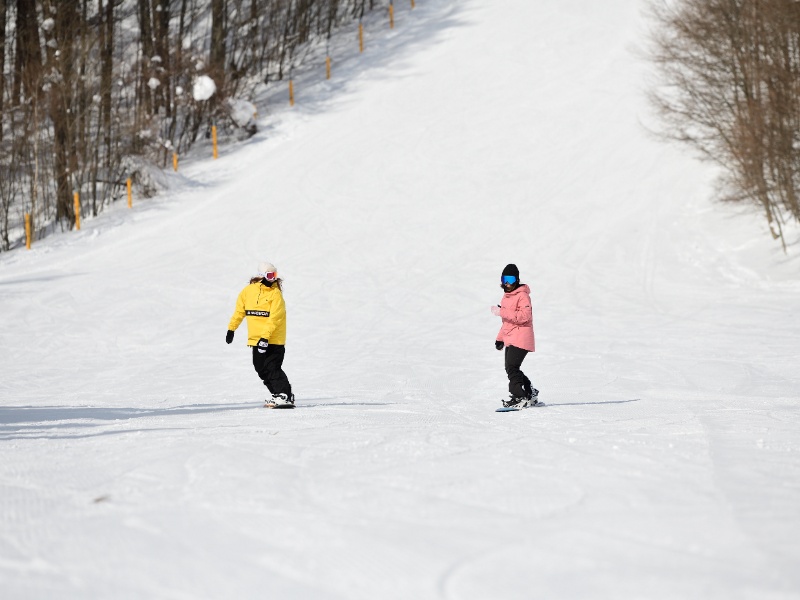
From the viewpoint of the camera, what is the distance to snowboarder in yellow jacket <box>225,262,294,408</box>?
887 cm

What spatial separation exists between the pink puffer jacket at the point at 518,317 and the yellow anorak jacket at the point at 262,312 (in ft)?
7.06

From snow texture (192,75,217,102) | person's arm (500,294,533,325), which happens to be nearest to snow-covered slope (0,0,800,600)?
person's arm (500,294,533,325)

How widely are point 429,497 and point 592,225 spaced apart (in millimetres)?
19532

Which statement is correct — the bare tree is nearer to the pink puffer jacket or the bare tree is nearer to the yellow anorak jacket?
the pink puffer jacket

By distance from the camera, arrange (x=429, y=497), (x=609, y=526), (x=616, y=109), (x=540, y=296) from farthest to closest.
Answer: (x=616, y=109) → (x=540, y=296) → (x=429, y=497) → (x=609, y=526)

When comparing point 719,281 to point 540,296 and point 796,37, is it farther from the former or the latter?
point 796,37

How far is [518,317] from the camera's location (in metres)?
8.81

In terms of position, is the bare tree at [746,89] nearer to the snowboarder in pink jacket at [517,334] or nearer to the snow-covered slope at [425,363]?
the snow-covered slope at [425,363]

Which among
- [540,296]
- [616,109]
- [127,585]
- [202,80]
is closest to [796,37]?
[540,296]

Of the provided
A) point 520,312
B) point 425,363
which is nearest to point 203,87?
point 425,363

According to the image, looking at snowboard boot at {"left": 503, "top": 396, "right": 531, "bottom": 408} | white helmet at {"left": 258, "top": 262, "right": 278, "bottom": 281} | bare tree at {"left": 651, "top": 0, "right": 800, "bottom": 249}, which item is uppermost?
bare tree at {"left": 651, "top": 0, "right": 800, "bottom": 249}

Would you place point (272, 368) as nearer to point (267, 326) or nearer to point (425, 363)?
point (267, 326)

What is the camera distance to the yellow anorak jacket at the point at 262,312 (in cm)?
887

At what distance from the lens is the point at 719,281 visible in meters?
19.7
